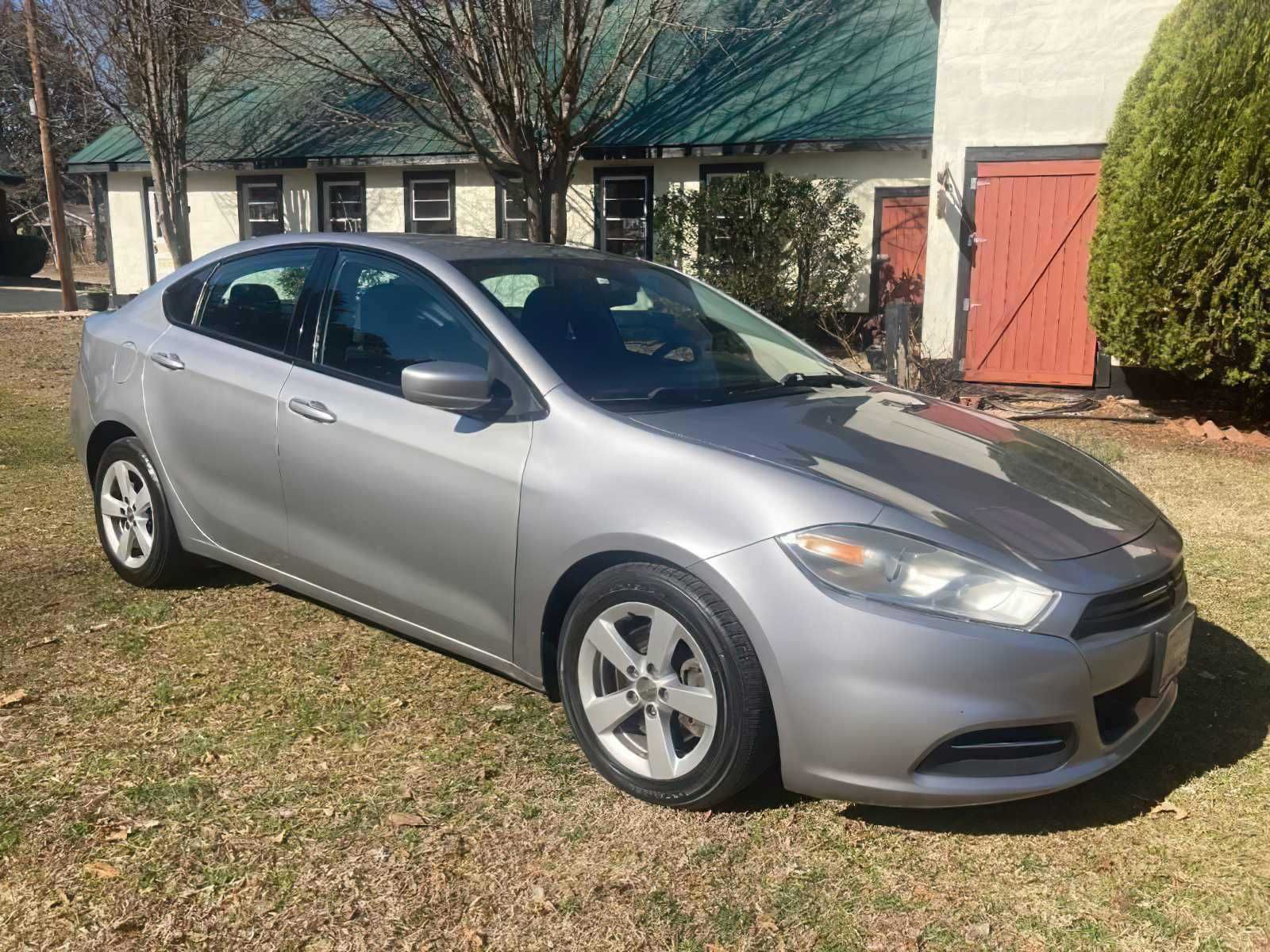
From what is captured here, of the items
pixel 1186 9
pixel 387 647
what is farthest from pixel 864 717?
pixel 1186 9

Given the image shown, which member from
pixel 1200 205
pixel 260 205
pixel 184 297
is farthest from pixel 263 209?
pixel 184 297

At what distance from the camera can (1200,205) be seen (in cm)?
907

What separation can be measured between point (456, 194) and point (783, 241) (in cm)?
709

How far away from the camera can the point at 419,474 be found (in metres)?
3.64

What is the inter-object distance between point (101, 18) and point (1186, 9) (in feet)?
53.9

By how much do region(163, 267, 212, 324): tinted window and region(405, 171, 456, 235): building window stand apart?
15.2m

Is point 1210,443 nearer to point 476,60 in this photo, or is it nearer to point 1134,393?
point 1134,393

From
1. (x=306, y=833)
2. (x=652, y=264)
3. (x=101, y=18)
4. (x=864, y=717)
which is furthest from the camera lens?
(x=101, y=18)

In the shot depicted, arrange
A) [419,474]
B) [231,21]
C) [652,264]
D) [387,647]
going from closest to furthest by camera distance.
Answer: [419,474], [387,647], [652,264], [231,21]

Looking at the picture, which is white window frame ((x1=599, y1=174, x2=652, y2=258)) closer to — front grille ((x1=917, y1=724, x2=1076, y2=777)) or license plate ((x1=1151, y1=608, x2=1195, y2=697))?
license plate ((x1=1151, y1=608, x2=1195, y2=697))

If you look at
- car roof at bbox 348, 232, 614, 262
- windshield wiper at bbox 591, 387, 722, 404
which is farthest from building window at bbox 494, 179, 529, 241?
windshield wiper at bbox 591, 387, 722, 404

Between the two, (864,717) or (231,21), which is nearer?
(864,717)

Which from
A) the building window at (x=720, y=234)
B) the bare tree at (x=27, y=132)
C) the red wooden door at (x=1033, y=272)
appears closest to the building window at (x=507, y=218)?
the building window at (x=720, y=234)

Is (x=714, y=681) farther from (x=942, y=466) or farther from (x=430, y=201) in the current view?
(x=430, y=201)
